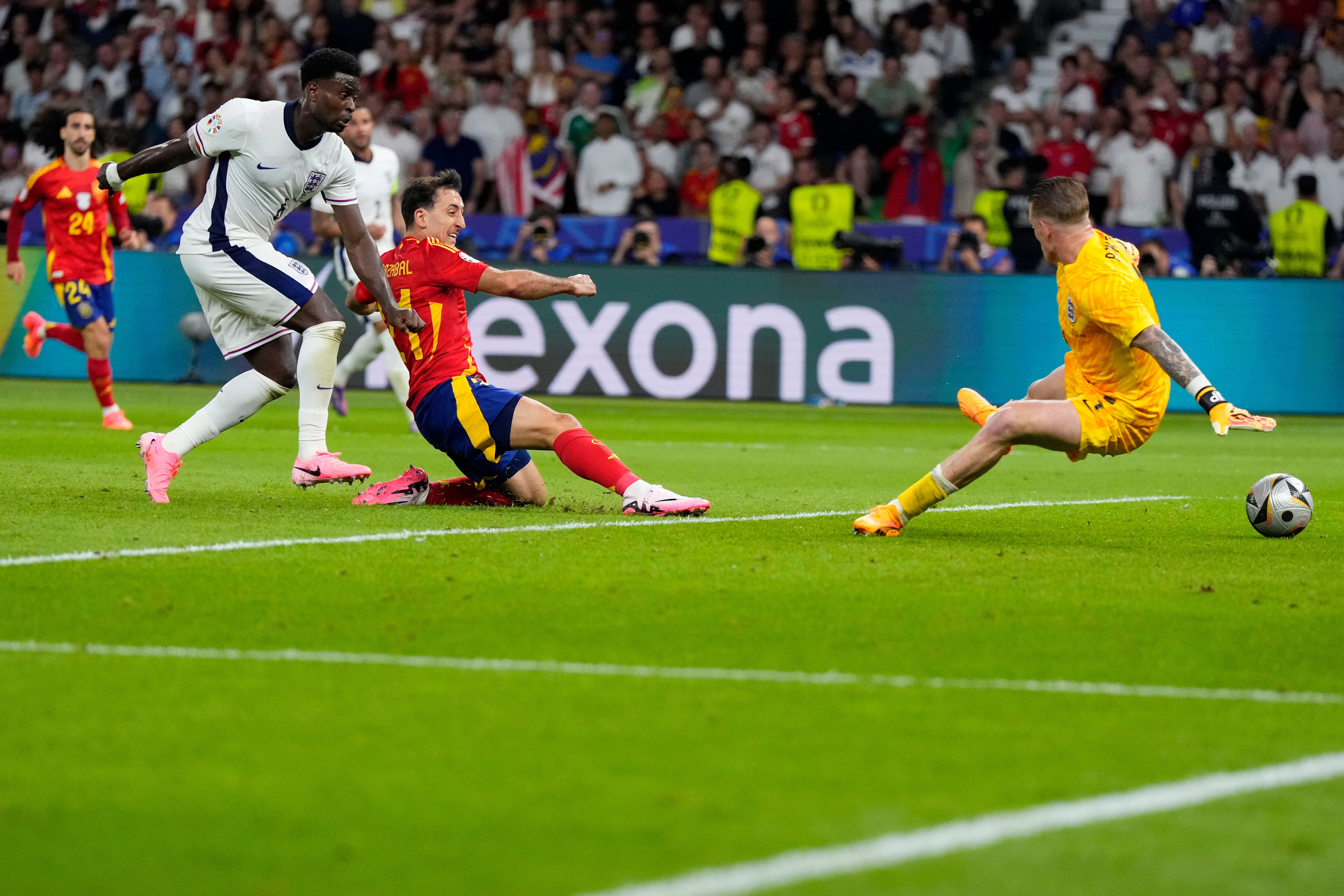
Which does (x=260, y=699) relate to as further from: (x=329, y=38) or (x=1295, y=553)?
(x=329, y=38)

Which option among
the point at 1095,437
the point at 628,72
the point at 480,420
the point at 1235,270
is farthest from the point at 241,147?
the point at 628,72

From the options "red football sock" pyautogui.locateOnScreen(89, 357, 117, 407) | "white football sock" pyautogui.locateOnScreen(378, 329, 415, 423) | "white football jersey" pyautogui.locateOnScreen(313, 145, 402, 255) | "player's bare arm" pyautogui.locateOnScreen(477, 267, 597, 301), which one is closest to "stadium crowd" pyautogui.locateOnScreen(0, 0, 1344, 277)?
"white football sock" pyautogui.locateOnScreen(378, 329, 415, 423)

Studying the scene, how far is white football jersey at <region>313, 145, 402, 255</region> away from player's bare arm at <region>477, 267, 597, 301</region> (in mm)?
6041

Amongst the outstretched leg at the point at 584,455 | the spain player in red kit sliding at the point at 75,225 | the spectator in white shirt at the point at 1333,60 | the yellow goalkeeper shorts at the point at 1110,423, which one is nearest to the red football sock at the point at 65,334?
the spain player in red kit sliding at the point at 75,225

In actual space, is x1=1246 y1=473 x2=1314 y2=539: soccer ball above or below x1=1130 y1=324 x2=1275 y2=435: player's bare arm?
below

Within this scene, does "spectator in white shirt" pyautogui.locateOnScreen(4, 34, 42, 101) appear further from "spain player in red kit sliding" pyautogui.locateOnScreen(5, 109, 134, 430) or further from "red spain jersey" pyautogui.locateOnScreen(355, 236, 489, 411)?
"red spain jersey" pyautogui.locateOnScreen(355, 236, 489, 411)

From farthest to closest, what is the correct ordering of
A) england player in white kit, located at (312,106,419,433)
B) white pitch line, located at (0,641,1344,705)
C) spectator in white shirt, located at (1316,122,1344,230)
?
spectator in white shirt, located at (1316,122,1344,230) → england player in white kit, located at (312,106,419,433) → white pitch line, located at (0,641,1344,705)

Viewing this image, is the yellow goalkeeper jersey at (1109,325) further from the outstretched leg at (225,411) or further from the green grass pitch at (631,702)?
the outstretched leg at (225,411)

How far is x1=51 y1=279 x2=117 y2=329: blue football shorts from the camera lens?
13.8 metres

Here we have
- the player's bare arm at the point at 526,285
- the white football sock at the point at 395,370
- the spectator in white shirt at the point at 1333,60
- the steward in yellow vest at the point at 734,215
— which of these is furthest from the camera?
the spectator in white shirt at the point at 1333,60

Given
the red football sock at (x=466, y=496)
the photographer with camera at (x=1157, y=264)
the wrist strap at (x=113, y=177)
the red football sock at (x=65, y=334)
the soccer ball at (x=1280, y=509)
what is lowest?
the red football sock at (x=466, y=496)

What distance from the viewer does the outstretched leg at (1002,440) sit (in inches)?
280

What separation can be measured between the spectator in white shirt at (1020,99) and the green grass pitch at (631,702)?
12.6m

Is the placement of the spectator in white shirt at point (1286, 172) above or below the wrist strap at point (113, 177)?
above
